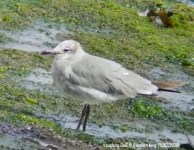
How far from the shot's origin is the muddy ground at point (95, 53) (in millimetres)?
6605

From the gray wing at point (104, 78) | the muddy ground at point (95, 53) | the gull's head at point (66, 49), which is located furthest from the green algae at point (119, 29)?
the gull's head at point (66, 49)

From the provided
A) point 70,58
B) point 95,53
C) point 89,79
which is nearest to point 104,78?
point 89,79

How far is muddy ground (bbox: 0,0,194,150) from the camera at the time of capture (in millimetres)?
6605

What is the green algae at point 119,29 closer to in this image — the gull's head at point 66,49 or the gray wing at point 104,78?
the gray wing at point 104,78

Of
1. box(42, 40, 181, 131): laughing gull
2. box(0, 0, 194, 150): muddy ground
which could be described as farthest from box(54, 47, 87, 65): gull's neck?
box(0, 0, 194, 150): muddy ground

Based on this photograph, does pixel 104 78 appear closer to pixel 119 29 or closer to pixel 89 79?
pixel 89 79

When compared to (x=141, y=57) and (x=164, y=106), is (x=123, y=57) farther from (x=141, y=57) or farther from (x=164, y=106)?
(x=164, y=106)

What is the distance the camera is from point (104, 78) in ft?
22.8

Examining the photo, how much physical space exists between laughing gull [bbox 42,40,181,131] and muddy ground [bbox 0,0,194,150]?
38cm

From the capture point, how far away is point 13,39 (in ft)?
30.6

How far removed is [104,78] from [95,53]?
8.49 ft

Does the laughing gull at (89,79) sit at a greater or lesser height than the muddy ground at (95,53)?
greater

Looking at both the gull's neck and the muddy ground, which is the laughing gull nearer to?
the gull's neck

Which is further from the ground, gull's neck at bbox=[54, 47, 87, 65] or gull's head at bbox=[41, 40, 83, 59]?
gull's head at bbox=[41, 40, 83, 59]
